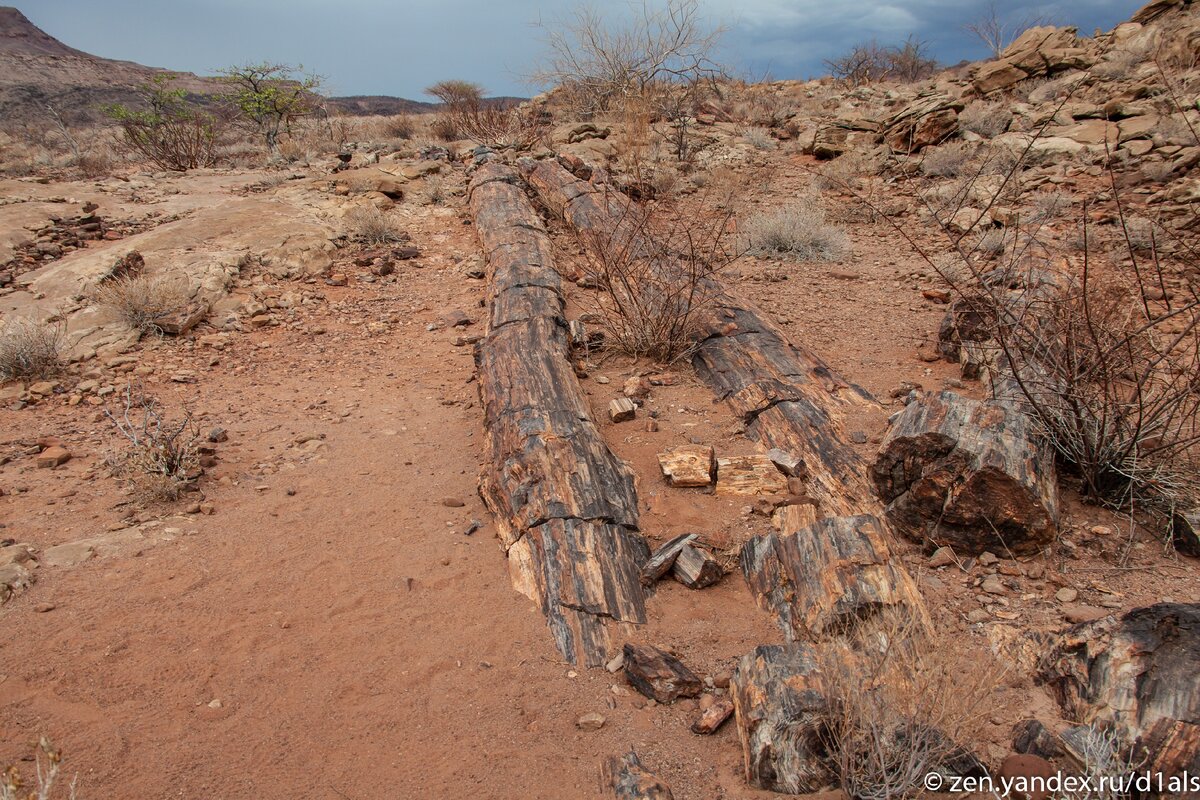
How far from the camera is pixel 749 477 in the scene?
3.43m

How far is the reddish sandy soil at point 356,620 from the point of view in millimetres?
2078

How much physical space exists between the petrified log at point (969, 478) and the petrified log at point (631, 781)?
5.35 feet

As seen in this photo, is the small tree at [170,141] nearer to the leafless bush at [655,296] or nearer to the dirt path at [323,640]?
the dirt path at [323,640]

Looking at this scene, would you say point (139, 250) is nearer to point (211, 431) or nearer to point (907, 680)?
point (211, 431)

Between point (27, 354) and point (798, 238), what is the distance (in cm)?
712

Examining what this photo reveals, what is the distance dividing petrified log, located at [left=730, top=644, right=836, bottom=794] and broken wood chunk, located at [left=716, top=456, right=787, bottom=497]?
1.33 m

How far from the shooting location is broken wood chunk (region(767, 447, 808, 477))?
3.41 m

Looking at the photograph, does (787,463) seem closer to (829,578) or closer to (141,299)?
(829,578)

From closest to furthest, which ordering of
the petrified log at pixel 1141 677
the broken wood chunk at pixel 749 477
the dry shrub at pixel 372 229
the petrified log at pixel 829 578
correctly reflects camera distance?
the petrified log at pixel 1141 677 < the petrified log at pixel 829 578 < the broken wood chunk at pixel 749 477 < the dry shrub at pixel 372 229

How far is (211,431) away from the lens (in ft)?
13.7

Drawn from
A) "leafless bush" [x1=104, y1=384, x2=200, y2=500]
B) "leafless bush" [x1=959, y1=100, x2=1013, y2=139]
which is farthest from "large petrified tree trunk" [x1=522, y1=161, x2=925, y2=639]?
"leafless bush" [x1=959, y1=100, x2=1013, y2=139]

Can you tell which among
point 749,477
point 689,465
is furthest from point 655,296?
point 749,477

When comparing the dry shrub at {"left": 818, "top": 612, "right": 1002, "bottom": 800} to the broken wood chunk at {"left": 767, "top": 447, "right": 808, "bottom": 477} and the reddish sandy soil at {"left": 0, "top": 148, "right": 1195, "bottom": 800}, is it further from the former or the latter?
the broken wood chunk at {"left": 767, "top": 447, "right": 808, "bottom": 477}

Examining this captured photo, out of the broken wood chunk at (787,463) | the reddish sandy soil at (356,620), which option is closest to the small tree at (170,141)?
the reddish sandy soil at (356,620)
